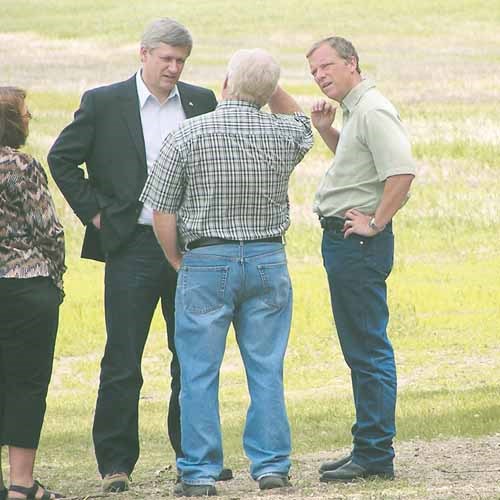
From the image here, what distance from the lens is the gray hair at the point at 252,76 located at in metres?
6.50

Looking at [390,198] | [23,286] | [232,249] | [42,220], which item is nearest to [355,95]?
[390,198]

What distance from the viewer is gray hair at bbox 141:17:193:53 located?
7.07 meters

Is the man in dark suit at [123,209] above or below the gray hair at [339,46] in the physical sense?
below

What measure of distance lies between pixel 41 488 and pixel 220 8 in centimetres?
5280

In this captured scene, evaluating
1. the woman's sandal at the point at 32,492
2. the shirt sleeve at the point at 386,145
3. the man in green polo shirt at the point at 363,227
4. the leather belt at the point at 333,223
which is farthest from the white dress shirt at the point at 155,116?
the woman's sandal at the point at 32,492

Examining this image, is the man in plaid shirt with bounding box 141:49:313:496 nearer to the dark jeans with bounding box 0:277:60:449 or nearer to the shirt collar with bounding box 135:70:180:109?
the dark jeans with bounding box 0:277:60:449

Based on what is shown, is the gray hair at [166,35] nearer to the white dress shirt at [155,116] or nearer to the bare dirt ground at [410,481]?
the white dress shirt at [155,116]

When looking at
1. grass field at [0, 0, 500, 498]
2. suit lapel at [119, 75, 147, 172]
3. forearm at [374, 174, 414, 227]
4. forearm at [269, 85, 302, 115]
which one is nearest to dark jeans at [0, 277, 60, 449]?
grass field at [0, 0, 500, 498]

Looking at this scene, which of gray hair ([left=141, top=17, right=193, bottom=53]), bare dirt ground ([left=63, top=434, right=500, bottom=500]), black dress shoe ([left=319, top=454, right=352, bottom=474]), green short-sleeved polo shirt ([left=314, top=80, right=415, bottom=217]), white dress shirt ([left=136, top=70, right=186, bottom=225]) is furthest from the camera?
white dress shirt ([left=136, top=70, right=186, bottom=225])

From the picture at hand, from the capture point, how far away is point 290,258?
19250 mm

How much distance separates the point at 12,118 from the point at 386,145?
169cm

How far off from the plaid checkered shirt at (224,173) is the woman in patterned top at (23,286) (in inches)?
19.4

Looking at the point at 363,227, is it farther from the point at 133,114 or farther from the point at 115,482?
the point at 115,482

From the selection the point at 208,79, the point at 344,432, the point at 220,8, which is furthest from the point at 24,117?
the point at 220,8
